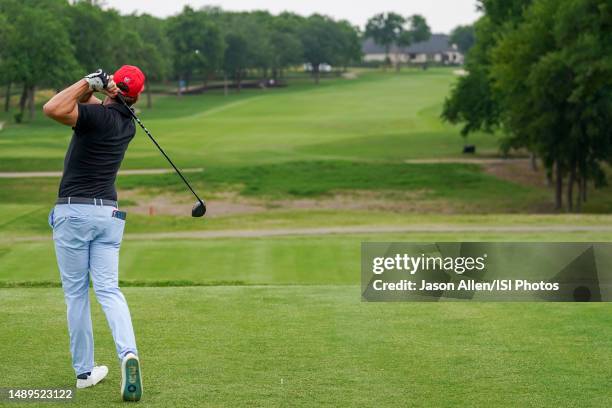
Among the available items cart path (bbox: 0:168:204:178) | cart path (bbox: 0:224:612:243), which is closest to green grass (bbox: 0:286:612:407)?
cart path (bbox: 0:224:612:243)

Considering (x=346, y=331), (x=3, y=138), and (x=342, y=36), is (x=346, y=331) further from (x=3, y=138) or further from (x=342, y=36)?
(x=342, y=36)

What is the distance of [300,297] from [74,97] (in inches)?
224

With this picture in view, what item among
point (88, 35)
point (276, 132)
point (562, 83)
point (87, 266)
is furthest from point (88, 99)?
point (88, 35)

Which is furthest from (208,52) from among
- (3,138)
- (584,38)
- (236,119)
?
(584,38)

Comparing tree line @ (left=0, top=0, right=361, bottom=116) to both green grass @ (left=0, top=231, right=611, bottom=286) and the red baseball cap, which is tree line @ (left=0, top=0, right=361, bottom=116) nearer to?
green grass @ (left=0, top=231, right=611, bottom=286)

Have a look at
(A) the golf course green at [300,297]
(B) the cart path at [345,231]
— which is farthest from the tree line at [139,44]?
(B) the cart path at [345,231]

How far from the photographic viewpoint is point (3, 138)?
78750mm

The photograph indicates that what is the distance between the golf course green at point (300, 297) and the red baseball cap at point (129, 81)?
2273 millimetres

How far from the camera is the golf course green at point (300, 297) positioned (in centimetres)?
834

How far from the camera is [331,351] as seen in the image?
31.3ft

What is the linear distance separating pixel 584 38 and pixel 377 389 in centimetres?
4071

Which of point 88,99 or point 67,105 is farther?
point 88,99

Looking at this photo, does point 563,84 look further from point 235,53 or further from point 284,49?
point 284,49

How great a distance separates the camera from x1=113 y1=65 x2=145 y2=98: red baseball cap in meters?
8.36
